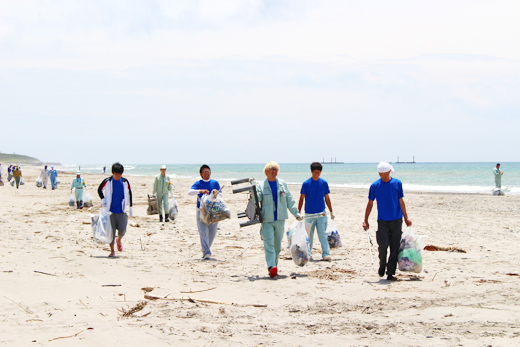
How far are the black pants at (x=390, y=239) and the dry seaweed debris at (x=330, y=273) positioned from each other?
645 millimetres

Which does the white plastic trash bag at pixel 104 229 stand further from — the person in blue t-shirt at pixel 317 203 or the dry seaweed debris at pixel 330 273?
the dry seaweed debris at pixel 330 273

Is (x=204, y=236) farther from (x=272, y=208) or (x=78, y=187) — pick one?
(x=78, y=187)

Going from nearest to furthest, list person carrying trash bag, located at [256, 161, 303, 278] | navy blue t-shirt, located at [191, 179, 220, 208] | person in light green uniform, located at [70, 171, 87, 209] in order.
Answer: person carrying trash bag, located at [256, 161, 303, 278], navy blue t-shirt, located at [191, 179, 220, 208], person in light green uniform, located at [70, 171, 87, 209]

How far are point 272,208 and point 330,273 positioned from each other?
4.41 ft

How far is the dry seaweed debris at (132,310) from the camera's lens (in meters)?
4.34

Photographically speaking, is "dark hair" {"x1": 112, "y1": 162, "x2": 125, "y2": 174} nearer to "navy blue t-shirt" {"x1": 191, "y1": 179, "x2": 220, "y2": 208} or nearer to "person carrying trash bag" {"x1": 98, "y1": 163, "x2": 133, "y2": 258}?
"person carrying trash bag" {"x1": 98, "y1": 163, "x2": 133, "y2": 258}

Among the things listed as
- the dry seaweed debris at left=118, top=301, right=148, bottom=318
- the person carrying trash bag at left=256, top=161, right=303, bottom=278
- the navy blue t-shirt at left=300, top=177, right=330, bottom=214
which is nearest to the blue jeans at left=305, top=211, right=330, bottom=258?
the navy blue t-shirt at left=300, top=177, right=330, bottom=214

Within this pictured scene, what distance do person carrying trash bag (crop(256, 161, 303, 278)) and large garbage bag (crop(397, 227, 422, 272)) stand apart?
4.88 ft

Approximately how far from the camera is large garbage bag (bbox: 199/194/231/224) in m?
7.55

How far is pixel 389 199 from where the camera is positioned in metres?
6.17

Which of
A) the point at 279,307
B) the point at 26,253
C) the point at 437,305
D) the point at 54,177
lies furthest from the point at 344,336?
the point at 54,177

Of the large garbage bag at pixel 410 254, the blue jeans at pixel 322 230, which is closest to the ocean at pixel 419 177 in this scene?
the blue jeans at pixel 322 230

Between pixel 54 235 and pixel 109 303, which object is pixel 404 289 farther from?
pixel 54 235

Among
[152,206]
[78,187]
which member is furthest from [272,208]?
[78,187]
